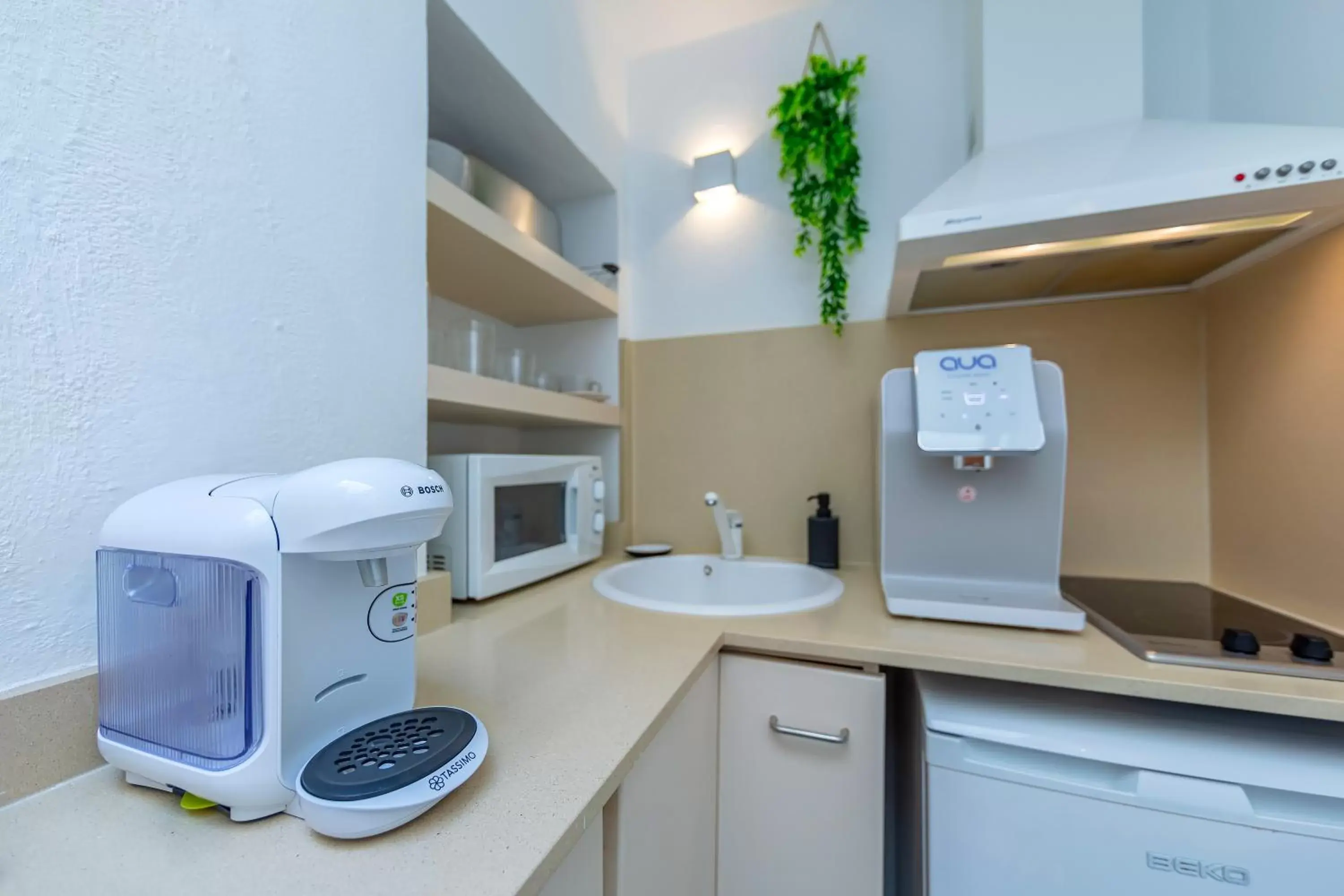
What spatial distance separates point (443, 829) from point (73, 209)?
2.28 ft

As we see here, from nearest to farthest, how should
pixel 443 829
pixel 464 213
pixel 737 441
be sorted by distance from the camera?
1. pixel 443 829
2. pixel 464 213
3. pixel 737 441

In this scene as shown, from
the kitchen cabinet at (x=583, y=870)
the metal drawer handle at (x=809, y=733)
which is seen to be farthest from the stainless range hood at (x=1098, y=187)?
the kitchen cabinet at (x=583, y=870)

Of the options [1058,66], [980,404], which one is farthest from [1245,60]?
[980,404]

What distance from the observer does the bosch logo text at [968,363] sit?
3.22 feet

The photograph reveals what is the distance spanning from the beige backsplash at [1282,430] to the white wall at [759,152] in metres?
0.73

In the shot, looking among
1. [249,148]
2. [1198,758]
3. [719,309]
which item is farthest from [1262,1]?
[249,148]

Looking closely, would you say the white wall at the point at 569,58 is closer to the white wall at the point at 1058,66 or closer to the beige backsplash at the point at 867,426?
the beige backsplash at the point at 867,426

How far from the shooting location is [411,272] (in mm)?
874

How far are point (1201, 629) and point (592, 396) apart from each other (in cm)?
139

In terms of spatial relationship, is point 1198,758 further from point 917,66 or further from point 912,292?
point 917,66

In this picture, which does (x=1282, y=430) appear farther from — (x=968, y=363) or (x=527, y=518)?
(x=527, y=518)

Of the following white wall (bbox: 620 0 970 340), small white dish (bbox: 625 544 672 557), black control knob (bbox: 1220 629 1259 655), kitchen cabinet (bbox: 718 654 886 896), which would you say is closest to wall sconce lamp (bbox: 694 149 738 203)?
white wall (bbox: 620 0 970 340)

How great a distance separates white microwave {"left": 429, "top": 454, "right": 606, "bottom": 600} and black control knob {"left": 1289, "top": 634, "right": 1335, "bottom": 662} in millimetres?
1328

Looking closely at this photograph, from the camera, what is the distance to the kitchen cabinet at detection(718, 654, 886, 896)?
2.77ft
